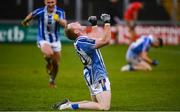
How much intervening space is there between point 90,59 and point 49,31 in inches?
186

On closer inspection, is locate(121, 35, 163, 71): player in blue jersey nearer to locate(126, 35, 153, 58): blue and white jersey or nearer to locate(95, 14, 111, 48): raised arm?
locate(126, 35, 153, 58): blue and white jersey

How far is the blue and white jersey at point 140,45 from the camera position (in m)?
21.9

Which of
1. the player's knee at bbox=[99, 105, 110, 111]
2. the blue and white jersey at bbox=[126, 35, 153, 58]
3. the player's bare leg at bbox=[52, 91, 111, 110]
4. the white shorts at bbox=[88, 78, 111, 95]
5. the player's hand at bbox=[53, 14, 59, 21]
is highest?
the player's hand at bbox=[53, 14, 59, 21]

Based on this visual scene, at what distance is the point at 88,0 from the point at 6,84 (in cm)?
1919

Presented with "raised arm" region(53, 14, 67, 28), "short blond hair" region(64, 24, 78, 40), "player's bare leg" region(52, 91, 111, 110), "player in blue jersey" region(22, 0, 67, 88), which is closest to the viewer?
"player's bare leg" region(52, 91, 111, 110)

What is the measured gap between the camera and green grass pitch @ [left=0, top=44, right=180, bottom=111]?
13555 millimetres

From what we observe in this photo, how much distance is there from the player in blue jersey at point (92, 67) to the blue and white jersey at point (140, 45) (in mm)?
9358

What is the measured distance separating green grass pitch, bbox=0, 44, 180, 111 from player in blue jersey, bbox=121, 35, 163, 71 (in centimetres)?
40

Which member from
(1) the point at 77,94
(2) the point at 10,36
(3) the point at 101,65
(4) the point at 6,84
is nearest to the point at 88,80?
(3) the point at 101,65

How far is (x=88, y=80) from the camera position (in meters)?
12.6

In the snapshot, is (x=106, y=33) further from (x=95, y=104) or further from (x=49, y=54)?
(x=49, y=54)

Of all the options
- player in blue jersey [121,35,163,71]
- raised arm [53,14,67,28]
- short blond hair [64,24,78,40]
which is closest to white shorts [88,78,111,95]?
short blond hair [64,24,78,40]

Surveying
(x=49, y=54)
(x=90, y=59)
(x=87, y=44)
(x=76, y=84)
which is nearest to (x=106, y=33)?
(x=87, y=44)

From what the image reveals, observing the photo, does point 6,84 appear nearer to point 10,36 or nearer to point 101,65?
point 101,65
